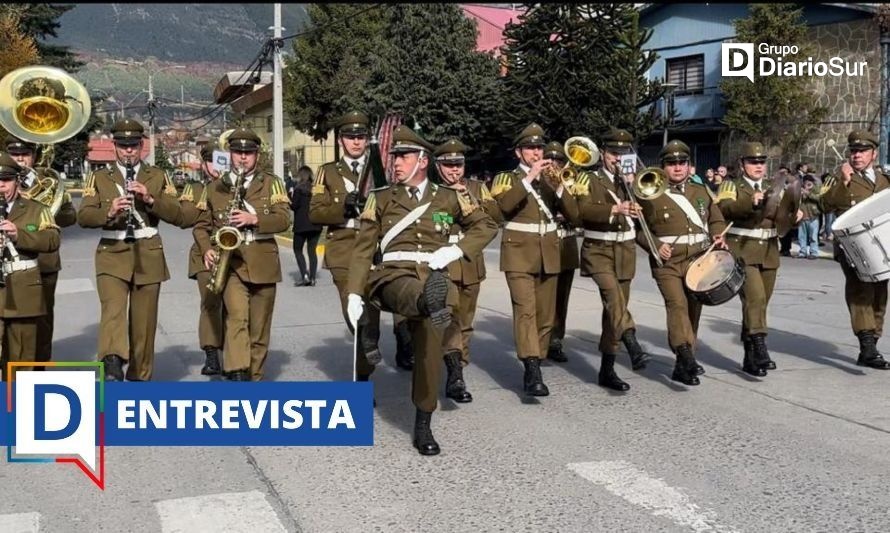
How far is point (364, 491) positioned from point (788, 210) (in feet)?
16.2

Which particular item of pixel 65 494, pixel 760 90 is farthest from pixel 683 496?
pixel 760 90

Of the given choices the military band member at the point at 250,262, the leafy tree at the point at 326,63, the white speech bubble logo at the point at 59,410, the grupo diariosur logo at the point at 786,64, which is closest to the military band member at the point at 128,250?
the military band member at the point at 250,262

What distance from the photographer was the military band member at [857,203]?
8.43 meters

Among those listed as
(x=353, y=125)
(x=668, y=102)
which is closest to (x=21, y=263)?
(x=353, y=125)

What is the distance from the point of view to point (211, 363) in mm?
8523

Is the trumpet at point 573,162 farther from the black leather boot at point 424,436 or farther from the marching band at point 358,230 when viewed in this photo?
the black leather boot at point 424,436

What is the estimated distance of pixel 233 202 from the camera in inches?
294

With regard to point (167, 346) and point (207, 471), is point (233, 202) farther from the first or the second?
point (167, 346)

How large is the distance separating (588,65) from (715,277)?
21207mm

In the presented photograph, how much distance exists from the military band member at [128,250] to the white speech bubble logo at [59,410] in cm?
162

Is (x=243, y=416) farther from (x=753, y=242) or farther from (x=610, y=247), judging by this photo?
(x=753, y=242)

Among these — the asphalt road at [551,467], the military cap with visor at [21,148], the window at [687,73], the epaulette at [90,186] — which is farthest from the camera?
the window at [687,73]

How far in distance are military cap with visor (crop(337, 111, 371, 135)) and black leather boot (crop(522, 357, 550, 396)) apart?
85.6 inches

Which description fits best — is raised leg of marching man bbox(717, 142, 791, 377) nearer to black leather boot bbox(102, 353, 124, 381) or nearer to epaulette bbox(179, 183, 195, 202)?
epaulette bbox(179, 183, 195, 202)
